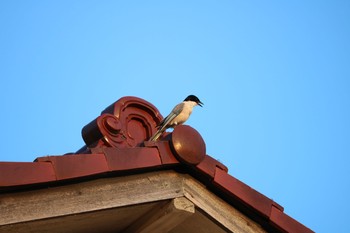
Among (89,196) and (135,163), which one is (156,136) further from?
(89,196)

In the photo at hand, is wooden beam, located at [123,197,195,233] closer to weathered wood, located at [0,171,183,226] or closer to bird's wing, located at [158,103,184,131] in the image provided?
weathered wood, located at [0,171,183,226]

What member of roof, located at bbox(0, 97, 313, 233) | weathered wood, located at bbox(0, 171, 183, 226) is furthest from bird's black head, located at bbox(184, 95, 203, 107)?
weathered wood, located at bbox(0, 171, 183, 226)

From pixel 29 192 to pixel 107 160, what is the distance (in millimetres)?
449

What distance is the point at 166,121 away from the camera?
16.4 feet

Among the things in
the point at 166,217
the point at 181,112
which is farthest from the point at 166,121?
the point at 166,217

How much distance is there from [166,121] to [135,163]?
137 cm

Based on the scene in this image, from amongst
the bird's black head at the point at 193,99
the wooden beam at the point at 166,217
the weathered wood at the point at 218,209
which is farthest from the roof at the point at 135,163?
the bird's black head at the point at 193,99

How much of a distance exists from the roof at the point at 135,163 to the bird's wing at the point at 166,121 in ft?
0.24

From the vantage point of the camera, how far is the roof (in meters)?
3.24

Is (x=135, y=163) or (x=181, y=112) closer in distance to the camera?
(x=135, y=163)

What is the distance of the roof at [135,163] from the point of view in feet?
10.6

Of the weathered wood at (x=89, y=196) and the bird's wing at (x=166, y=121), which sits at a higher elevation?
the bird's wing at (x=166, y=121)

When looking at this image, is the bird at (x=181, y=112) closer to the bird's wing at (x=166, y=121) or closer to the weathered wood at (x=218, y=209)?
the bird's wing at (x=166, y=121)

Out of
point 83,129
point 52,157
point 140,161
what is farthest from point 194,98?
point 52,157
